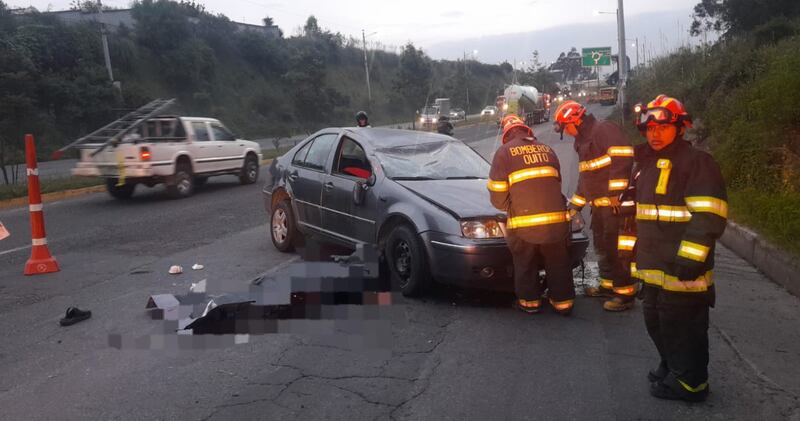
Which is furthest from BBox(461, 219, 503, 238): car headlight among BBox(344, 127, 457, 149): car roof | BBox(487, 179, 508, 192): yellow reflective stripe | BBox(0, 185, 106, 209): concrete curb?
BBox(0, 185, 106, 209): concrete curb

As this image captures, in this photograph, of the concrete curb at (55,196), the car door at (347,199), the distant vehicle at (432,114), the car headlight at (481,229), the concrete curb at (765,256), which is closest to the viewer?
the car headlight at (481,229)

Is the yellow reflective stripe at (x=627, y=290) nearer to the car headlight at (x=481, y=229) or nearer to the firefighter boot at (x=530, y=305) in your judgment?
the firefighter boot at (x=530, y=305)

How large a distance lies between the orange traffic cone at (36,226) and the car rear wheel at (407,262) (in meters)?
4.18

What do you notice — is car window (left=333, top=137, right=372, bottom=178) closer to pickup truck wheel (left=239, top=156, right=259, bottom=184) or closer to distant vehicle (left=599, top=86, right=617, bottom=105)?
pickup truck wheel (left=239, top=156, right=259, bottom=184)

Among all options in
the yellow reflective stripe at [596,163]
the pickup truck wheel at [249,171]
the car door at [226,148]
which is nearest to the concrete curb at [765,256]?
the yellow reflective stripe at [596,163]

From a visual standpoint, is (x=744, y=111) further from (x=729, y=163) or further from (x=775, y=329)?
(x=775, y=329)

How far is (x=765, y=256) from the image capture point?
7207 mm

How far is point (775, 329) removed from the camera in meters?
5.41

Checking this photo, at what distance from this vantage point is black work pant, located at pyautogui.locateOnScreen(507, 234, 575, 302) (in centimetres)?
547

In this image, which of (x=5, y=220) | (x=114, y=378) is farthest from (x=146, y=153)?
(x=114, y=378)

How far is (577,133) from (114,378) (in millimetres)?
4092

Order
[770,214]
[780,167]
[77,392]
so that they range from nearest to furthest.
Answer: [77,392] < [770,214] < [780,167]

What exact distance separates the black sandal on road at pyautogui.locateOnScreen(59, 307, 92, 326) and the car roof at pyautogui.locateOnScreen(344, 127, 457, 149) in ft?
10.4

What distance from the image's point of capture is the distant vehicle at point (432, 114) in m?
39.8
